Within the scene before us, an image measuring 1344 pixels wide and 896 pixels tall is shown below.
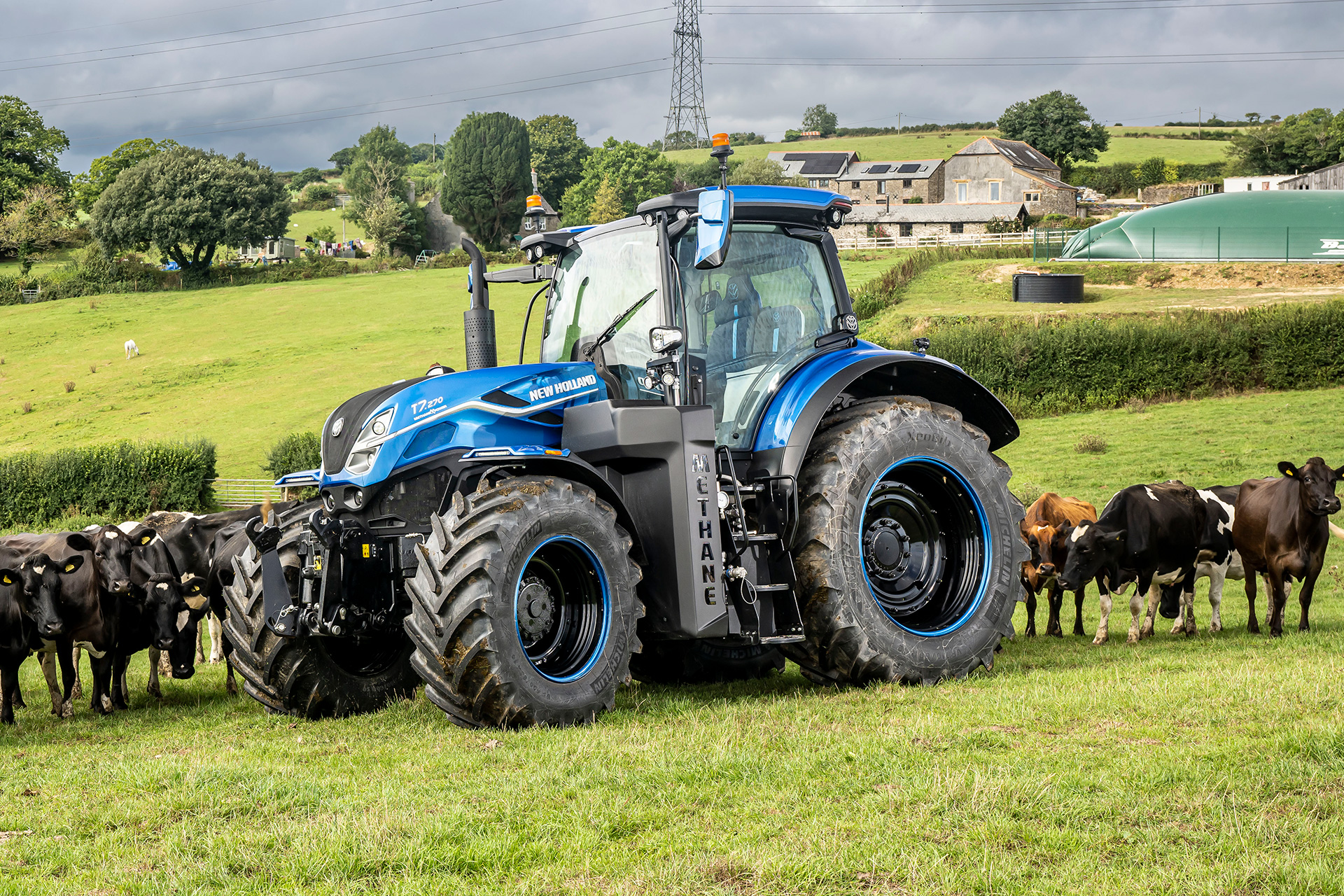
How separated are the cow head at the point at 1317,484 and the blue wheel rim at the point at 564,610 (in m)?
7.58

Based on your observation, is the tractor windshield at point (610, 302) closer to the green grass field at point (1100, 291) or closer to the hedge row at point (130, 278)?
the green grass field at point (1100, 291)

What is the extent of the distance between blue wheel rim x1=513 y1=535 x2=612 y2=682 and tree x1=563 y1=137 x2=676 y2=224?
76.9m

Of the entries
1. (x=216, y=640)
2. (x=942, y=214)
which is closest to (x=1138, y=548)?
(x=216, y=640)

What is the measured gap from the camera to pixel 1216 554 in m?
12.4

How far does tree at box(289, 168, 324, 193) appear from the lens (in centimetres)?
15075

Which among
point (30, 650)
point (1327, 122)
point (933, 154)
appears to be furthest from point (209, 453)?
point (933, 154)

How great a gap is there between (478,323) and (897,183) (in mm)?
92595

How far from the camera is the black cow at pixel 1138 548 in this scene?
38.6 feet

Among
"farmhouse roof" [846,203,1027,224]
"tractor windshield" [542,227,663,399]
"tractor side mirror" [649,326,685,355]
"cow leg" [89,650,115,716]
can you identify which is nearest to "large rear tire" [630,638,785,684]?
"tractor windshield" [542,227,663,399]

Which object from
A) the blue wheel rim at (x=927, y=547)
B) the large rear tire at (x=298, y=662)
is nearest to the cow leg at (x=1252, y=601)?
the blue wheel rim at (x=927, y=547)

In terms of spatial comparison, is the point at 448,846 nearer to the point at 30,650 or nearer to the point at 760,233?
the point at 760,233

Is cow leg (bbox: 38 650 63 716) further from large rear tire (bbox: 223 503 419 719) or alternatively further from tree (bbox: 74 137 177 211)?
tree (bbox: 74 137 177 211)

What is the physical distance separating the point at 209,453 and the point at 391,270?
4417cm

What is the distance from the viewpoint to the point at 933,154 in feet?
381
